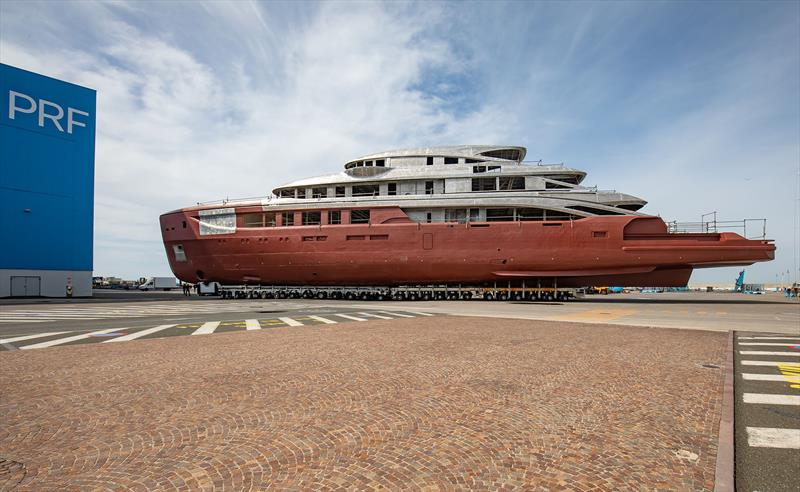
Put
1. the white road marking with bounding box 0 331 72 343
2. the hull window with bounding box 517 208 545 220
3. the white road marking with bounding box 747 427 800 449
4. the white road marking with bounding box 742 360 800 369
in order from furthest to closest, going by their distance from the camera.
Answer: the hull window with bounding box 517 208 545 220
the white road marking with bounding box 0 331 72 343
the white road marking with bounding box 742 360 800 369
the white road marking with bounding box 747 427 800 449

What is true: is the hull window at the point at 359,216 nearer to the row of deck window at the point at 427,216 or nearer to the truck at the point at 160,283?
the row of deck window at the point at 427,216

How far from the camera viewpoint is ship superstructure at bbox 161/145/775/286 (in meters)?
29.3

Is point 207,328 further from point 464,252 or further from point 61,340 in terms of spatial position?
point 464,252

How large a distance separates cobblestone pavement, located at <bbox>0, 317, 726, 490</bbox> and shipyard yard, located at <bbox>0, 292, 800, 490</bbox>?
0.02 metres

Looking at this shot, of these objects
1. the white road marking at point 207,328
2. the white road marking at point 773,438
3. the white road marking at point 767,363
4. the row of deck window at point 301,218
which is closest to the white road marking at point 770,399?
the white road marking at point 773,438

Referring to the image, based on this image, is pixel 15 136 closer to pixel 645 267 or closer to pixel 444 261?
pixel 444 261

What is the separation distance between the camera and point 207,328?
13.8 metres

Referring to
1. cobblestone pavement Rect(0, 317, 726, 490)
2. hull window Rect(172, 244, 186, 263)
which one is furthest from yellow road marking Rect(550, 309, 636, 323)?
hull window Rect(172, 244, 186, 263)

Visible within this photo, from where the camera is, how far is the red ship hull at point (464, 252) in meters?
28.9

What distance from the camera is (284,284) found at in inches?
1463

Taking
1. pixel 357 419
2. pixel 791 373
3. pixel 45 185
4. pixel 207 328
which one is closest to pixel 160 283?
pixel 45 185

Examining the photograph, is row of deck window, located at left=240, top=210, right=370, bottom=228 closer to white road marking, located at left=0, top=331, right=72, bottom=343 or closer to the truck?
white road marking, located at left=0, top=331, right=72, bottom=343

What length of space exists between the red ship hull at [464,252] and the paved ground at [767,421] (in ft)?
66.8

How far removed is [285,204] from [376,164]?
903 cm
